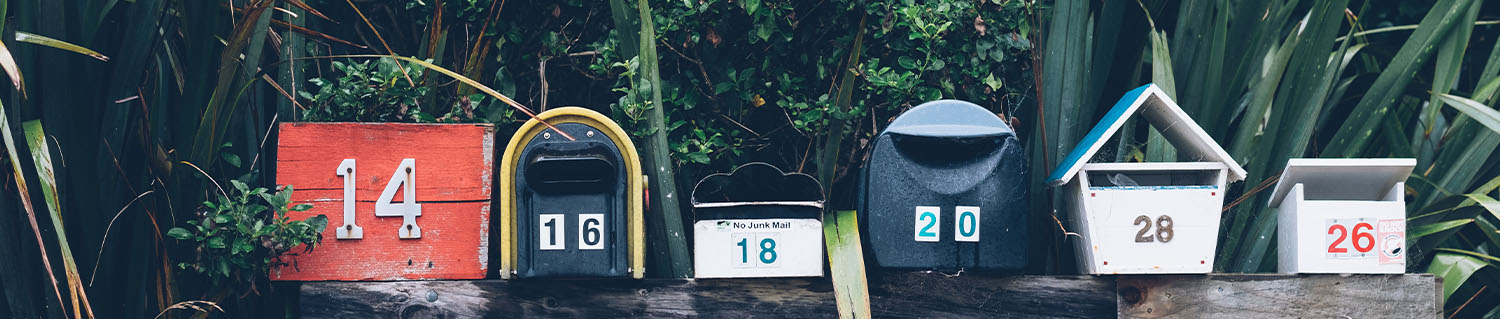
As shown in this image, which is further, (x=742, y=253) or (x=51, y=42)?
(x=742, y=253)

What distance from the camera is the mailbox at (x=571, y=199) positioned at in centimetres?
198

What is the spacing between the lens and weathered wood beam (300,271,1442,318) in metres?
1.98

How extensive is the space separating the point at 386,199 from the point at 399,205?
0.03 m

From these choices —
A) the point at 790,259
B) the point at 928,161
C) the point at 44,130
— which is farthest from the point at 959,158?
the point at 44,130

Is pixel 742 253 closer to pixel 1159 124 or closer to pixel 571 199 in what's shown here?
pixel 571 199

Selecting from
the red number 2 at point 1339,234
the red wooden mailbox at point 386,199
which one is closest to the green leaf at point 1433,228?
the red number 2 at point 1339,234

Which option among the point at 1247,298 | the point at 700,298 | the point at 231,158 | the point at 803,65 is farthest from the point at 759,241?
the point at 231,158

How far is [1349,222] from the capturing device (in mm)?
1949

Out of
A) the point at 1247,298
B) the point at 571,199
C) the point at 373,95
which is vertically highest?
the point at 373,95

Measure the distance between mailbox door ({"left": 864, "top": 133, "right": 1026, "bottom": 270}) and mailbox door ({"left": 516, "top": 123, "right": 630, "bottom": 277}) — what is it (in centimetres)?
49

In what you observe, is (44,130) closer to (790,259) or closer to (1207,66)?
(790,259)

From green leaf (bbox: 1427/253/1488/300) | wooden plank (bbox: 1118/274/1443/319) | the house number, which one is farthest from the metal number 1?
green leaf (bbox: 1427/253/1488/300)

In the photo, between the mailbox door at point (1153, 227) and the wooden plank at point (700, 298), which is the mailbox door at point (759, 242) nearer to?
the wooden plank at point (700, 298)

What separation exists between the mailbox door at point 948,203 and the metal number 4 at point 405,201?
89 cm
